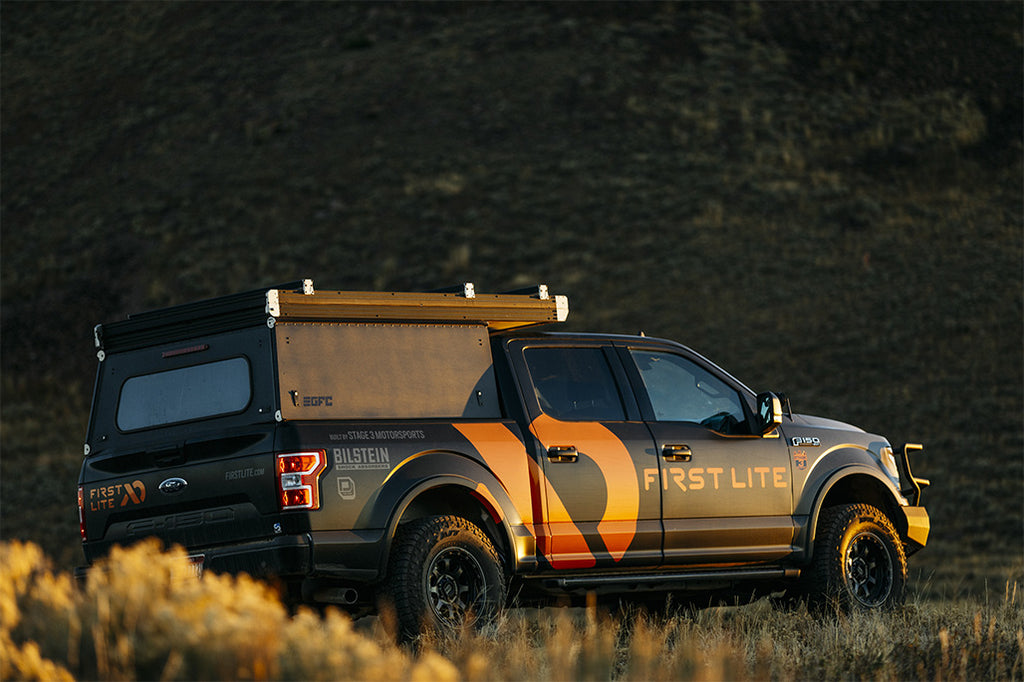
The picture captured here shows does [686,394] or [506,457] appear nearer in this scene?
[506,457]

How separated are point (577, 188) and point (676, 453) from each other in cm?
2702

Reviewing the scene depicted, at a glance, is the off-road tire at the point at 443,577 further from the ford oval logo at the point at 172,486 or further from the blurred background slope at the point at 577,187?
the blurred background slope at the point at 577,187

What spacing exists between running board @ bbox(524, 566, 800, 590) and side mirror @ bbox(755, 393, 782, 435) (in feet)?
3.17

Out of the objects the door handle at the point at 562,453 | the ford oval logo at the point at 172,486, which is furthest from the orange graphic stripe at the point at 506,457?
the ford oval logo at the point at 172,486

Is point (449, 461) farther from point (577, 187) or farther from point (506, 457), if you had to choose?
point (577, 187)

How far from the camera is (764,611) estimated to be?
1135cm

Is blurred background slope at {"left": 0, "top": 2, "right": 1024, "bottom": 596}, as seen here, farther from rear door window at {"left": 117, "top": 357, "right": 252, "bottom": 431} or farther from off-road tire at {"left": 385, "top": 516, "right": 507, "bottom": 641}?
off-road tire at {"left": 385, "top": 516, "right": 507, "bottom": 641}

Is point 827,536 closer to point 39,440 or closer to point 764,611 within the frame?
point 764,611

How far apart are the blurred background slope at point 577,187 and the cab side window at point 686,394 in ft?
47.0

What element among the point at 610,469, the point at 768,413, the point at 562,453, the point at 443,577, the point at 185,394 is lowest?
the point at 443,577

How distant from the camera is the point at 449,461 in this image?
315 inches

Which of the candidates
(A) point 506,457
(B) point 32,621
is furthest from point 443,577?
(B) point 32,621

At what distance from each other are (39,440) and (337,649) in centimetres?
2613

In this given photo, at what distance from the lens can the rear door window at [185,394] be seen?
7766mm
